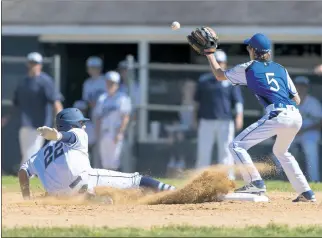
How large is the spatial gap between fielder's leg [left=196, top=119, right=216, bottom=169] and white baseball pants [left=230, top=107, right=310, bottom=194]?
203 inches

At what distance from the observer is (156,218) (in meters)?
9.06

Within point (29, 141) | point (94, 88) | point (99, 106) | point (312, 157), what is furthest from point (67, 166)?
point (94, 88)

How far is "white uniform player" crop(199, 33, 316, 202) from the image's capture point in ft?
34.4

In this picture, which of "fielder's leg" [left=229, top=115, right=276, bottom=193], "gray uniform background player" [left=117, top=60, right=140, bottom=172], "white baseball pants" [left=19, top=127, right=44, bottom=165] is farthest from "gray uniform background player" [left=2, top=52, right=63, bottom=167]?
"fielder's leg" [left=229, top=115, right=276, bottom=193]

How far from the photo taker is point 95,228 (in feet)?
27.2

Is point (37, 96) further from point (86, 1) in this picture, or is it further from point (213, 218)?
point (213, 218)

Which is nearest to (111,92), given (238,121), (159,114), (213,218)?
(159,114)

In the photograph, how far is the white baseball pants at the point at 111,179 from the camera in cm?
1027

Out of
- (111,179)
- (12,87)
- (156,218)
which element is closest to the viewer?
(156,218)

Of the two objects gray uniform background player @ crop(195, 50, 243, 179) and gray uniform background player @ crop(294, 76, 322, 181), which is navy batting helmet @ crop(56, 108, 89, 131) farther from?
gray uniform background player @ crop(294, 76, 322, 181)

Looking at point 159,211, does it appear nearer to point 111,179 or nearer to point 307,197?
point 111,179

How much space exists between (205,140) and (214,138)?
0.58ft

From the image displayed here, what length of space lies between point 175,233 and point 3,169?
1035 cm

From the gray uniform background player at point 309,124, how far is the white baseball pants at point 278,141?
5.38 metres
